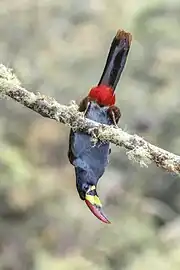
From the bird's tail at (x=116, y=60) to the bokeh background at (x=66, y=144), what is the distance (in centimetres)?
230

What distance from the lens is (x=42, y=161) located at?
359cm

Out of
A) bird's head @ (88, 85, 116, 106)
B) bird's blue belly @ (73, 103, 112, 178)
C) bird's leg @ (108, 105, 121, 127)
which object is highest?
bird's head @ (88, 85, 116, 106)

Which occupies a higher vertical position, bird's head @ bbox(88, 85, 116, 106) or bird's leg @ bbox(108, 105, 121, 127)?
bird's head @ bbox(88, 85, 116, 106)

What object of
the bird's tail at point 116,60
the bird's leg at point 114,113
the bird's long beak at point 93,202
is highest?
the bird's tail at point 116,60

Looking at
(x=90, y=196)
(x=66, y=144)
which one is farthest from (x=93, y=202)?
(x=66, y=144)

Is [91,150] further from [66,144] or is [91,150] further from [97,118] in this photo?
[66,144]

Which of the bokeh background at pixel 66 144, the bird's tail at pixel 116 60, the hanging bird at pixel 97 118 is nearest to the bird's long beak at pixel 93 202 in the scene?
the hanging bird at pixel 97 118

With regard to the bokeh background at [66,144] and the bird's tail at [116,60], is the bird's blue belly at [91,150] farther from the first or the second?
the bokeh background at [66,144]

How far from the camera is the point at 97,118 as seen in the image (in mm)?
629

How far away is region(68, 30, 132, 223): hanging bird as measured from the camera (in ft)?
2.00

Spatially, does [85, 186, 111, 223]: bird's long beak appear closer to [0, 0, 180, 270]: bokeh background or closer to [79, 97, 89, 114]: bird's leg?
[79, 97, 89, 114]: bird's leg

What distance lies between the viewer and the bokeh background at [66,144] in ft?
10.7

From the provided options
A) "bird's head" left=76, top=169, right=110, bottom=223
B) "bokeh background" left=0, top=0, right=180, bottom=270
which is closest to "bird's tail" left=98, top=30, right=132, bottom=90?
"bird's head" left=76, top=169, right=110, bottom=223

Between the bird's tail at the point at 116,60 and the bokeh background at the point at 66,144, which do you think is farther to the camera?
the bokeh background at the point at 66,144
